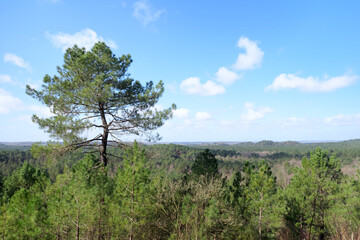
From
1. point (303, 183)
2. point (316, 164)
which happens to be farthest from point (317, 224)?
point (316, 164)

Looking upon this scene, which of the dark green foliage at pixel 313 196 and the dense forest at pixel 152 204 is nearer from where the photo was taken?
the dense forest at pixel 152 204

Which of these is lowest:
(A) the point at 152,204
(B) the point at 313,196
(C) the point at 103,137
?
(B) the point at 313,196

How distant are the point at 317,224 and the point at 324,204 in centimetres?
182

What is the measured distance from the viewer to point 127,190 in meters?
6.78

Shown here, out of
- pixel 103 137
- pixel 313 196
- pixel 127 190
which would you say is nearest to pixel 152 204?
pixel 127 190

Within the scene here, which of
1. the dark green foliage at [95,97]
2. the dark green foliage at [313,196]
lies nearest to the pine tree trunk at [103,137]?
the dark green foliage at [95,97]

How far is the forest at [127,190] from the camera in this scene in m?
5.96

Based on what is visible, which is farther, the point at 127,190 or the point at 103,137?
the point at 103,137

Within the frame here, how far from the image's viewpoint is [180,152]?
122 meters

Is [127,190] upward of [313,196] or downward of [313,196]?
upward

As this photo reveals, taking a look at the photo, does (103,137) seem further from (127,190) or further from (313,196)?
(313,196)

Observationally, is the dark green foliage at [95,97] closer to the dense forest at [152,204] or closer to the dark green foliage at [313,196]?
the dense forest at [152,204]

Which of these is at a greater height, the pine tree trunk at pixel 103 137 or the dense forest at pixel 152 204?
the pine tree trunk at pixel 103 137

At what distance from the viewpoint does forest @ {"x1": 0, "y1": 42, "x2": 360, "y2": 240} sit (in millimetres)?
5965
